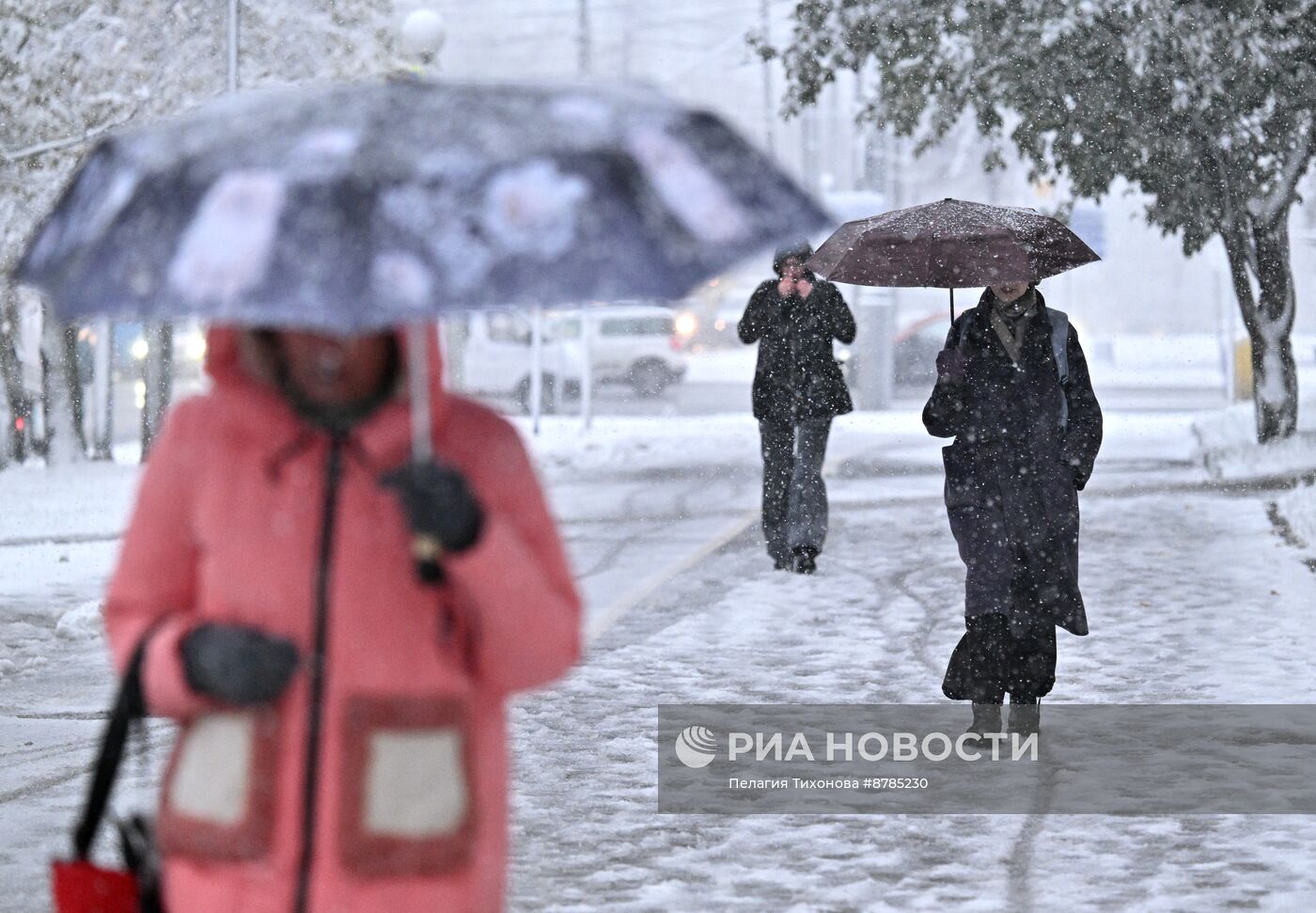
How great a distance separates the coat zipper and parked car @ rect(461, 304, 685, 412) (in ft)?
83.3

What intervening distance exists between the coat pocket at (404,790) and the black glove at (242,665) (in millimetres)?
117

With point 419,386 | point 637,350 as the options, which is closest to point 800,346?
point 419,386

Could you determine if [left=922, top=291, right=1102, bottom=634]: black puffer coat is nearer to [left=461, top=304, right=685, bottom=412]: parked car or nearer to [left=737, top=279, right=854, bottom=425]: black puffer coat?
[left=737, top=279, right=854, bottom=425]: black puffer coat

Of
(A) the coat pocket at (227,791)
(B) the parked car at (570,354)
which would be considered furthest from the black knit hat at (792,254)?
(B) the parked car at (570,354)

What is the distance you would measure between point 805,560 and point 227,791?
9.16m

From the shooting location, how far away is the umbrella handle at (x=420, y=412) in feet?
9.01

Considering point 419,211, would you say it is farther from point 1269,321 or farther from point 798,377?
point 1269,321

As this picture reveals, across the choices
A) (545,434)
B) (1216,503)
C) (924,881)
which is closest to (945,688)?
A: (924,881)

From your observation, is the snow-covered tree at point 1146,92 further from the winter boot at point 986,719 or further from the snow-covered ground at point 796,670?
the winter boot at point 986,719

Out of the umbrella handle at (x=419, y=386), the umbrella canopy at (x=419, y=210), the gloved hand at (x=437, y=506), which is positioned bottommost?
the gloved hand at (x=437, y=506)

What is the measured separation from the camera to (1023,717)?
288 inches

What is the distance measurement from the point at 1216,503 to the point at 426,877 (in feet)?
45.3

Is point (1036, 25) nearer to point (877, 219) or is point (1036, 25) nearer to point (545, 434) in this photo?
point (877, 219)

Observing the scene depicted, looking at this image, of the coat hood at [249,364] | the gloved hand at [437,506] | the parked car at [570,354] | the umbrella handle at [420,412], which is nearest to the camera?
the gloved hand at [437,506]
